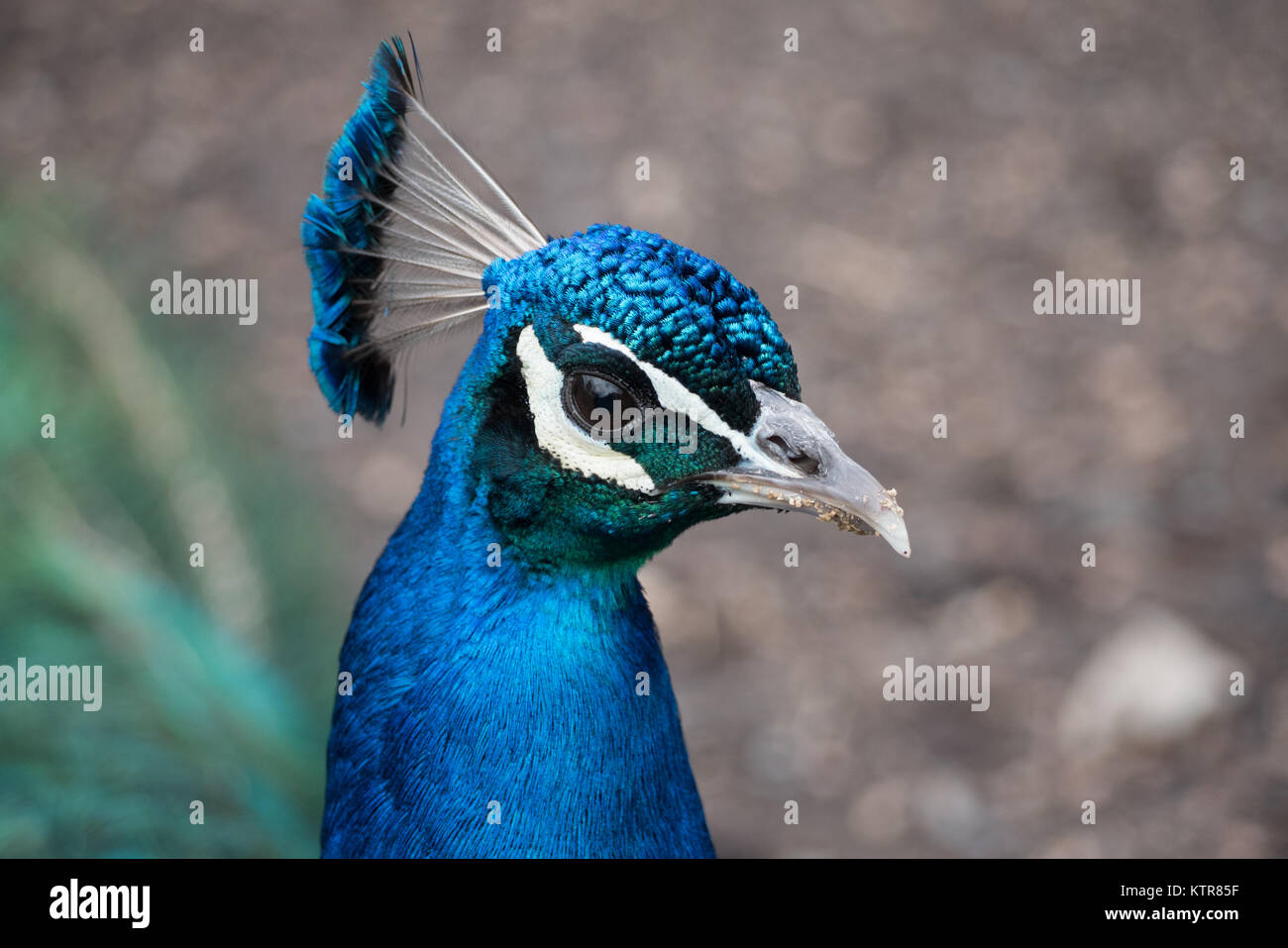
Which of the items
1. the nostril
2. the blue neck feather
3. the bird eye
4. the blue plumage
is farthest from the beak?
the blue plumage

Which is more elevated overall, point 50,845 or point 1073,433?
point 1073,433

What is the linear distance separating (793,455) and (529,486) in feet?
1.02

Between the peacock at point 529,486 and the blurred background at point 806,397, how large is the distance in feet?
2.51

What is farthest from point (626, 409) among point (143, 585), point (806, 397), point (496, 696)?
point (806, 397)

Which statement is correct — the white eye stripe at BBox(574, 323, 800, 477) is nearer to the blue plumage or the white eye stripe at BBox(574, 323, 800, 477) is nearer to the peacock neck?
the peacock neck

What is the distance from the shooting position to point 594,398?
4.81 feet

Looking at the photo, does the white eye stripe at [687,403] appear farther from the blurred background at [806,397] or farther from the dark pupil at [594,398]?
the blurred background at [806,397]

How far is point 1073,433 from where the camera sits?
3865 millimetres

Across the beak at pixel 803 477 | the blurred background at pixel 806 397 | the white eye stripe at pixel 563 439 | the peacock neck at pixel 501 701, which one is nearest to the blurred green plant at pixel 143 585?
the blurred background at pixel 806 397

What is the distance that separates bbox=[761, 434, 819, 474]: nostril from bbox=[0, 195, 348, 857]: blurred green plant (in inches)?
50.5

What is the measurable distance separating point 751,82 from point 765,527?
192 centimetres

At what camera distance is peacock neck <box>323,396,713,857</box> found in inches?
63.0
